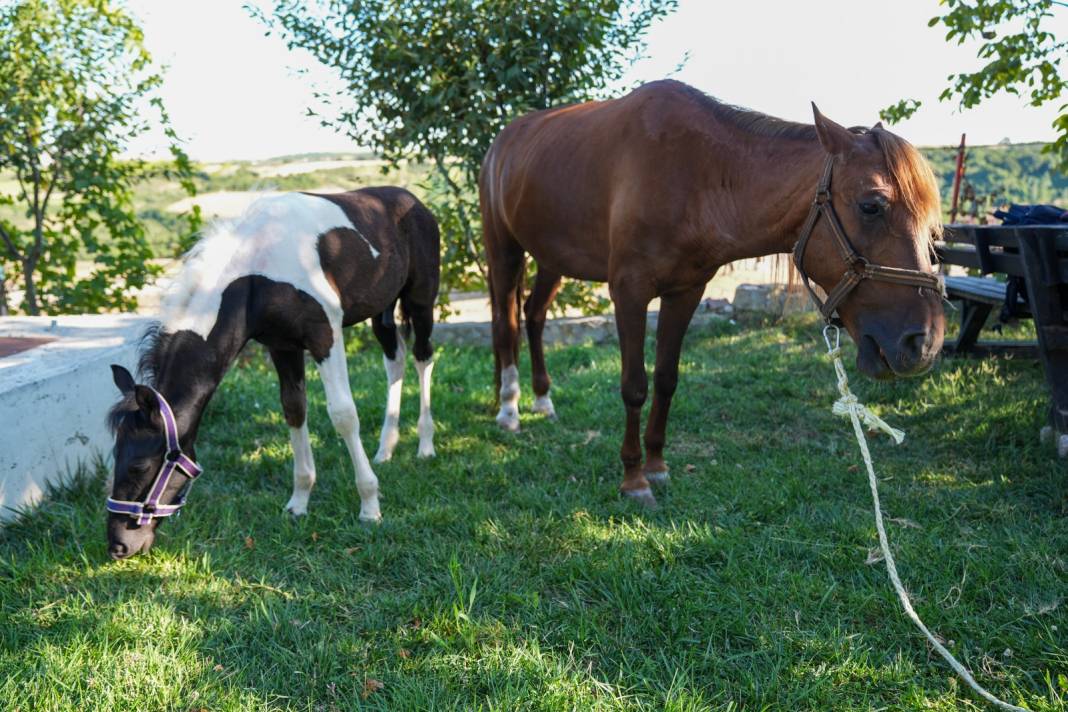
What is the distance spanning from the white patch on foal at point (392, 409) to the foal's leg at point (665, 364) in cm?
156

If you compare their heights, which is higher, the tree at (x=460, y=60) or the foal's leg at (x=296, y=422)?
the tree at (x=460, y=60)

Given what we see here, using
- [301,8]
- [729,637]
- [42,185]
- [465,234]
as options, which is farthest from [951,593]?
[42,185]

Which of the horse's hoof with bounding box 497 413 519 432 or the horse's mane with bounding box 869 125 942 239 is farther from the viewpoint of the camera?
the horse's hoof with bounding box 497 413 519 432

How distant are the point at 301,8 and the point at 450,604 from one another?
6.03 metres

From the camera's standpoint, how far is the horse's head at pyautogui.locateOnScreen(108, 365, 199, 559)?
2.79m

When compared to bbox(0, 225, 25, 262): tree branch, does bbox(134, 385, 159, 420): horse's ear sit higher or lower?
lower

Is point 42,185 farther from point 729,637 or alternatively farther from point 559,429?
point 729,637

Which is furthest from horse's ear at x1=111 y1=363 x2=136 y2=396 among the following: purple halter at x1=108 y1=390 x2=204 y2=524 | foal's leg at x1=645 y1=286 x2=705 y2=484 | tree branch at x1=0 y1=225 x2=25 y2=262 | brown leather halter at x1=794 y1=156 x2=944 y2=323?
tree branch at x1=0 y1=225 x2=25 y2=262

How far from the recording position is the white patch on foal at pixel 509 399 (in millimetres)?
5125

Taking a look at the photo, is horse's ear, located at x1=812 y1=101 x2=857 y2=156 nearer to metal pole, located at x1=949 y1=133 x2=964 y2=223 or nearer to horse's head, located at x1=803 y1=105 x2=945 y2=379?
horse's head, located at x1=803 y1=105 x2=945 y2=379

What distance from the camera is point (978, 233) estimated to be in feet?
13.8

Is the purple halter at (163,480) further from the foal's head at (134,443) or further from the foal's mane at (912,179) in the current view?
the foal's mane at (912,179)

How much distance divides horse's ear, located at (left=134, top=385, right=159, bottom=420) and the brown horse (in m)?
2.12

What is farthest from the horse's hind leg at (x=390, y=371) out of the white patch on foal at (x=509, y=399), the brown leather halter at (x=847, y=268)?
the brown leather halter at (x=847, y=268)
